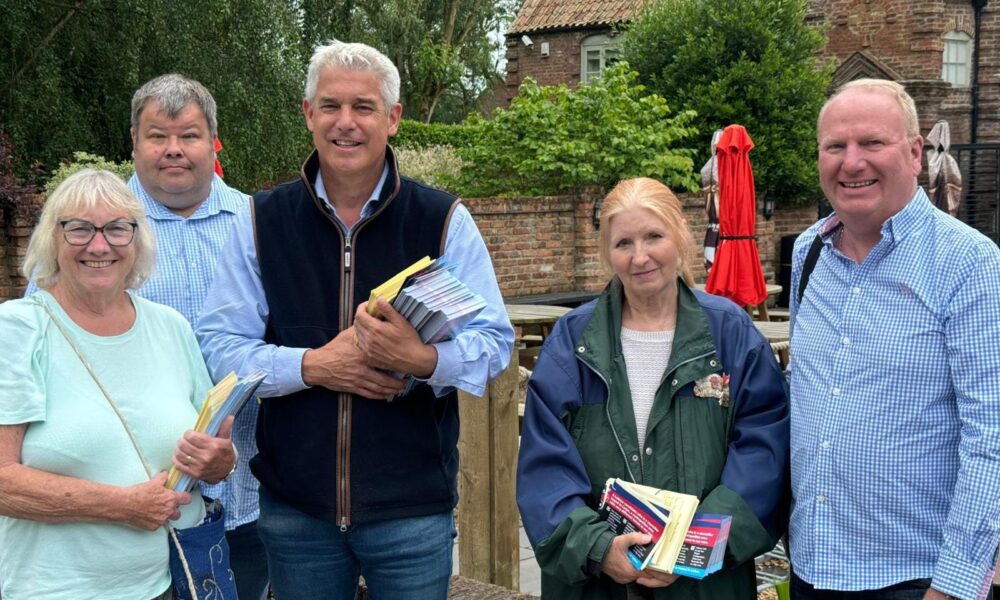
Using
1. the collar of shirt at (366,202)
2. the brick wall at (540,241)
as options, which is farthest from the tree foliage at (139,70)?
the collar of shirt at (366,202)

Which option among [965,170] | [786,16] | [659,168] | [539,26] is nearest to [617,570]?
[659,168]

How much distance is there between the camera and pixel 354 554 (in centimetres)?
268

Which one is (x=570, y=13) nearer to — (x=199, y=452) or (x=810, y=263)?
(x=810, y=263)

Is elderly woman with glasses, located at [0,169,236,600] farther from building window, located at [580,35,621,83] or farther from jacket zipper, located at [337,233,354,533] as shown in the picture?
building window, located at [580,35,621,83]

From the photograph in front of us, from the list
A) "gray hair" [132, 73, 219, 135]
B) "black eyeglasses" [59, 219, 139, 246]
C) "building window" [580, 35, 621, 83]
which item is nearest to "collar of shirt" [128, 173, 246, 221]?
"gray hair" [132, 73, 219, 135]

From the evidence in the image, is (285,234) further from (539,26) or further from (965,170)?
(539,26)

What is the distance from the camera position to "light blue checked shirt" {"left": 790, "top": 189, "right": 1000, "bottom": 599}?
222 centimetres

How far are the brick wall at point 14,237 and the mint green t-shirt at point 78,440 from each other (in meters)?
9.02

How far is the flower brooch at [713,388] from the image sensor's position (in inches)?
103

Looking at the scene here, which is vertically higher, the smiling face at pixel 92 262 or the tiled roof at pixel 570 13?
Answer: the tiled roof at pixel 570 13

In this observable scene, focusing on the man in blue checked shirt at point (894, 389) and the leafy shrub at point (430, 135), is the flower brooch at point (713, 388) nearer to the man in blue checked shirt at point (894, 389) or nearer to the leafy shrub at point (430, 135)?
the man in blue checked shirt at point (894, 389)

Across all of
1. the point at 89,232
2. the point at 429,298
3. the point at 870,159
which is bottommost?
the point at 429,298

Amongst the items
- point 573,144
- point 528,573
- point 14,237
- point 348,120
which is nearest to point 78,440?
point 348,120

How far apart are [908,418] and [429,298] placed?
1134mm
